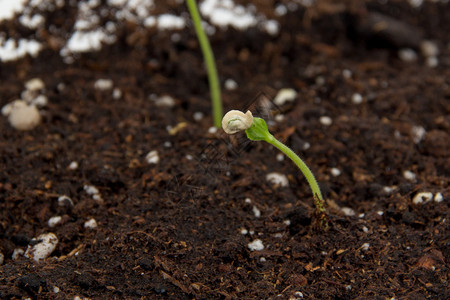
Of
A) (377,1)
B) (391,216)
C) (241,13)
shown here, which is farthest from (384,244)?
(377,1)

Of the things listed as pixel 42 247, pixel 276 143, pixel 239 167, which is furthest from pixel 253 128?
pixel 42 247

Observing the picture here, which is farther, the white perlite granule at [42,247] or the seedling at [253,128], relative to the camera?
the white perlite granule at [42,247]

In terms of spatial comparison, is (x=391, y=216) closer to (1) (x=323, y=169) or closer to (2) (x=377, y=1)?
(1) (x=323, y=169)

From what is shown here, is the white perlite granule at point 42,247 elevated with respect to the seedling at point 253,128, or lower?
lower

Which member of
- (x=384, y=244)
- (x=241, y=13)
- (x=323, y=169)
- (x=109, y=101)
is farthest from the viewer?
(x=241, y=13)

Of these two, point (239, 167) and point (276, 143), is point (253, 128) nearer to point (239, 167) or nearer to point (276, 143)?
point (276, 143)

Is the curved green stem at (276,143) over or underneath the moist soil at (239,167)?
over

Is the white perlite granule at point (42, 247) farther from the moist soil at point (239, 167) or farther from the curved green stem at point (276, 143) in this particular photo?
the curved green stem at point (276, 143)

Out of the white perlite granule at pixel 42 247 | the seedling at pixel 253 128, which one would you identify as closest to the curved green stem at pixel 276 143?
Answer: the seedling at pixel 253 128

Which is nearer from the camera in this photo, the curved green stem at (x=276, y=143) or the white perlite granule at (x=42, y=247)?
the curved green stem at (x=276, y=143)
